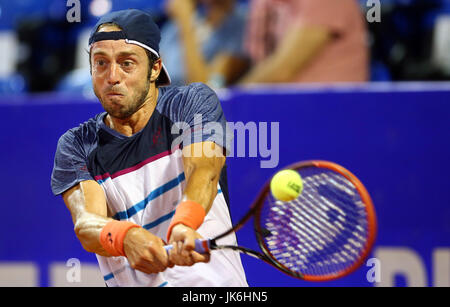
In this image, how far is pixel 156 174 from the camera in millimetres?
1903

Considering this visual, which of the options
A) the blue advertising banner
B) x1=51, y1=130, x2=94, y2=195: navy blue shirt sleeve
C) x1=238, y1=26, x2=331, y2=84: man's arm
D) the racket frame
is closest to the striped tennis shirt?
x1=51, y1=130, x2=94, y2=195: navy blue shirt sleeve

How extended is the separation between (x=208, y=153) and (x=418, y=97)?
4.26ft

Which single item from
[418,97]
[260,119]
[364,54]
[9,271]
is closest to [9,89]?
[9,271]

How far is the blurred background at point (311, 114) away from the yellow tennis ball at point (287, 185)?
618 mm

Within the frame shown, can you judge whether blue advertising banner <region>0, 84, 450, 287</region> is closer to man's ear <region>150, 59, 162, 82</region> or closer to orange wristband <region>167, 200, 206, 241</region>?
man's ear <region>150, 59, 162, 82</region>

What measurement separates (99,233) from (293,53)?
153 centimetres

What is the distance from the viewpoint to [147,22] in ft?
6.10

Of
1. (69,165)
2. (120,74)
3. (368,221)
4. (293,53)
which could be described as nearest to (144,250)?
(69,165)

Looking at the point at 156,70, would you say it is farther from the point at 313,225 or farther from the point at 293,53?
the point at 293,53

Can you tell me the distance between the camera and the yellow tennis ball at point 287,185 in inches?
70.3

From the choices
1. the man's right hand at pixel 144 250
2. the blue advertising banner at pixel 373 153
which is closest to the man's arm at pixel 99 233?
the man's right hand at pixel 144 250

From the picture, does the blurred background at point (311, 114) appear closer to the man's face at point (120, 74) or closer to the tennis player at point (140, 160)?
the tennis player at point (140, 160)

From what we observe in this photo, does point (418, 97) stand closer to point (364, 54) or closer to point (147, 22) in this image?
point (364, 54)

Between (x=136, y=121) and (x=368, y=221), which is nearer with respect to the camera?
(x=368, y=221)
